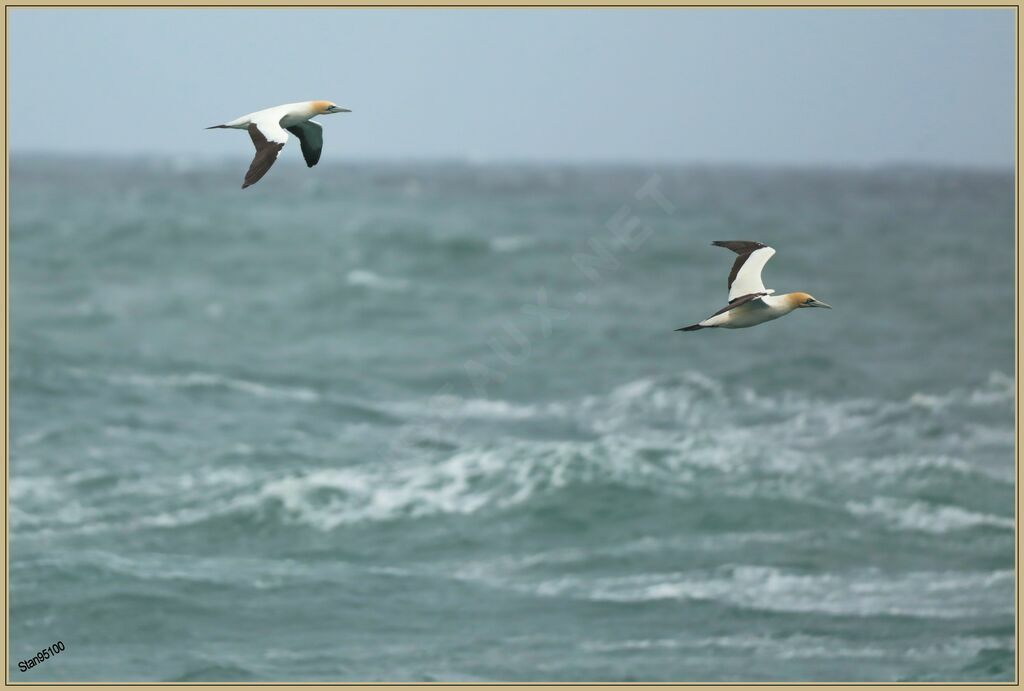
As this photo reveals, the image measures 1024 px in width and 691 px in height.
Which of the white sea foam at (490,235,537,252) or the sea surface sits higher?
the white sea foam at (490,235,537,252)

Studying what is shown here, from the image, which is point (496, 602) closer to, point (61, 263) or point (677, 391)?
point (677, 391)

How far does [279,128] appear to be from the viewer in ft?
47.9

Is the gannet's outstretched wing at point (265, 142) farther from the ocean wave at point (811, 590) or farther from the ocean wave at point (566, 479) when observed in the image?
the ocean wave at point (566, 479)

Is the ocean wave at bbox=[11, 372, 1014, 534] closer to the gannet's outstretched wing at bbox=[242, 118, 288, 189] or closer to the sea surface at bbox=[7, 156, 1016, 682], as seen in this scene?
the sea surface at bbox=[7, 156, 1016, 682]

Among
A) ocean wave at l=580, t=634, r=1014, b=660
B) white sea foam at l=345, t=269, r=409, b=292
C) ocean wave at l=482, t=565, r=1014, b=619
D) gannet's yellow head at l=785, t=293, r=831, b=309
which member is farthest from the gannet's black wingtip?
white sea foam at l=345, t=269, r=409, b=292

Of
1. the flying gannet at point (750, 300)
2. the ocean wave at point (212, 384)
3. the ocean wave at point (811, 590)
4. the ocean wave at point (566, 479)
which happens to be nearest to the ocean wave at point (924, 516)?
the ocean wave at point (566, 479)

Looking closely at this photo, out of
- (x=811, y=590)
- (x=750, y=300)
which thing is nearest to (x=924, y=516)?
(x=811, y=590)

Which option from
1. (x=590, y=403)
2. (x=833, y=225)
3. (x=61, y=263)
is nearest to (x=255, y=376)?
(x=590, y=403)

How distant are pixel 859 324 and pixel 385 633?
123ft

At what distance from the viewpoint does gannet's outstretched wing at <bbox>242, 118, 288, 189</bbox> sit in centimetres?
1317

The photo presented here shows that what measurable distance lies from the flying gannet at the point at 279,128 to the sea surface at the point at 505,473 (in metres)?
15.8

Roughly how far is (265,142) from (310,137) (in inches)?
95.5

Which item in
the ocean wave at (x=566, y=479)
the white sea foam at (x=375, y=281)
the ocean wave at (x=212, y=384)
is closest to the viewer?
the ocean wave at (x=566, y=479)

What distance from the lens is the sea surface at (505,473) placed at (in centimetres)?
3203
